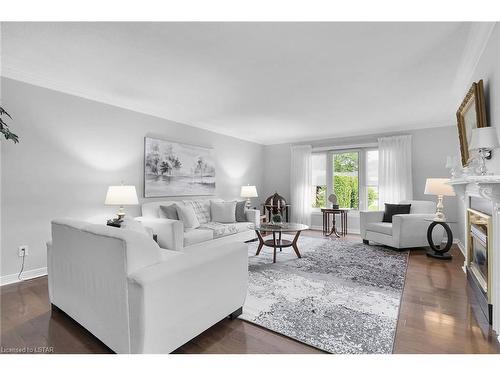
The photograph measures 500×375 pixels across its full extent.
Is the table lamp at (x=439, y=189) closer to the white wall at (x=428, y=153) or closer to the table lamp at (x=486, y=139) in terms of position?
the white wall at (x=428, y=153)

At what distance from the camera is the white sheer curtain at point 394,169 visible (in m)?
5.40

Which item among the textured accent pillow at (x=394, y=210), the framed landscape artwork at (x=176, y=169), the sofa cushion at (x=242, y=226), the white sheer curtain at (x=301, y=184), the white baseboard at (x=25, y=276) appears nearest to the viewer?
the white baseboard at (x=25, y=276)

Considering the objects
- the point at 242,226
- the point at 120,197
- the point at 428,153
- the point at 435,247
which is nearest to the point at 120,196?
the point at 120,197

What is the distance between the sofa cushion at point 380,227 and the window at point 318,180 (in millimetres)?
1966

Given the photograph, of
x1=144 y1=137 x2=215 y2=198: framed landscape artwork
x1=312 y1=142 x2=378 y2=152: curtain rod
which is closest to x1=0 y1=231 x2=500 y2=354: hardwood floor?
x1=144 y1=137 x2=215 y2=198: framed landscape artwork

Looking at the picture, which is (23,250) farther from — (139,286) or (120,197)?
(139,286)

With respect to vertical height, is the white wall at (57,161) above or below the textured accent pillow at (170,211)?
above

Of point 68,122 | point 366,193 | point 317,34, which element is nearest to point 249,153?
point 366,193

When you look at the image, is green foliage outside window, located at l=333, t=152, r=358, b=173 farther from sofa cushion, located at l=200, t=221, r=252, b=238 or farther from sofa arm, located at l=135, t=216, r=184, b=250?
sofa arm, located at l=135, t=216, r=184, b=250

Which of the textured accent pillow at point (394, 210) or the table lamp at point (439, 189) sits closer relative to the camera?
the table lamp at point (439, 189)

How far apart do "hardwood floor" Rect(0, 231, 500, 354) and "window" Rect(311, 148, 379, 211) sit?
3620mm

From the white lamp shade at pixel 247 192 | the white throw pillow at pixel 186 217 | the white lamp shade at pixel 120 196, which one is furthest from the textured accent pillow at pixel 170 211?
the white lamp shade at pixel 247 192

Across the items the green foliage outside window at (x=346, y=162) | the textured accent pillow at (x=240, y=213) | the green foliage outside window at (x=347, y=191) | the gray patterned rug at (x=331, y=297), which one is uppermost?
the green foliage outside window at (x=346, y=162)
